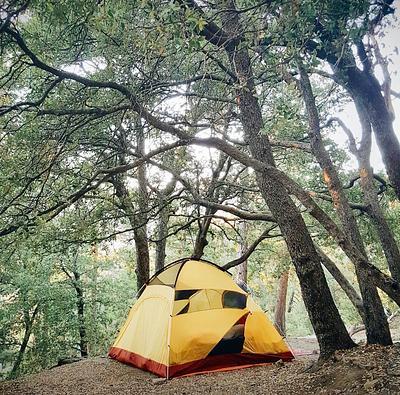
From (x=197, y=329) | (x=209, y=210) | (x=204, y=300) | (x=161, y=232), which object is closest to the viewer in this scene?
(x=197, y=329)

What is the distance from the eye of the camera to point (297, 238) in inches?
199

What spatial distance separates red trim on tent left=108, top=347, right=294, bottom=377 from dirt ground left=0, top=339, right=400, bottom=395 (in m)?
0.17

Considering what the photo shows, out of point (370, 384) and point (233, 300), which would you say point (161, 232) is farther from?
point (370, 384)

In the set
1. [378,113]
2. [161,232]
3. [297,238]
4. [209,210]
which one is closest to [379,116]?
[378,113]

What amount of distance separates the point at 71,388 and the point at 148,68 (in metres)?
5.27

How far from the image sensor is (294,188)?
404 centimetres

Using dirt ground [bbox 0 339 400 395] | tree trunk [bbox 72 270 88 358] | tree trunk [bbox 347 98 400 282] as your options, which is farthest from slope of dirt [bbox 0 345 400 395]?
tree trunk [bbox 72 270 88 358]

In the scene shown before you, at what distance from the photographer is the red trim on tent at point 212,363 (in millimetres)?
Result: 6452

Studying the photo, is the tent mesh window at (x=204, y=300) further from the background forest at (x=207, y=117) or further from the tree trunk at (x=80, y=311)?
the tree trunk at (x=80, y=311)

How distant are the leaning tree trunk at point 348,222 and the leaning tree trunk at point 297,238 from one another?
1.31 ft

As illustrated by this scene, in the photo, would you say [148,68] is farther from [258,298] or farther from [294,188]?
[258,298]

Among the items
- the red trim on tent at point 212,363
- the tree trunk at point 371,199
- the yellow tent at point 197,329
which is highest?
the tree trunk at point 371,199

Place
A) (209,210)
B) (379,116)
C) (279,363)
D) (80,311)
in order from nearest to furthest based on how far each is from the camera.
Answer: (379,116)
(279,363)
(209,210)
(80,311)

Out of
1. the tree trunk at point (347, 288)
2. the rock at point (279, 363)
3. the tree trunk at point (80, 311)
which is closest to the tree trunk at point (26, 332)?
the tree trunk at point (80, 311)
